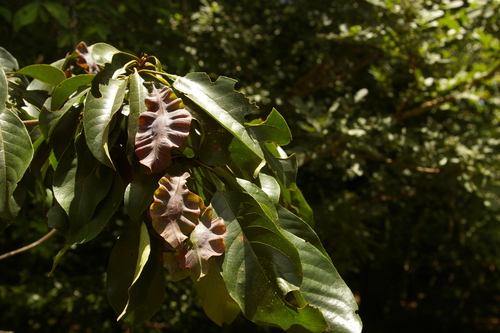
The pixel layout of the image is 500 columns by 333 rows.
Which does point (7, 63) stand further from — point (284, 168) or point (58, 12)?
point (58, 12)

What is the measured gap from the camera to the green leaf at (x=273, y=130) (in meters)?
0.92

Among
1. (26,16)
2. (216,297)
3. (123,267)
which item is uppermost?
(123,267)

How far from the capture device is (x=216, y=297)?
0.88 meters

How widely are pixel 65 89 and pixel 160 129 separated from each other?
0.91 feet

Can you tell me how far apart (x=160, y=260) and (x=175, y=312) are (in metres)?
2.49

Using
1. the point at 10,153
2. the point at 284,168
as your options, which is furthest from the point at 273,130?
the point at 10,153

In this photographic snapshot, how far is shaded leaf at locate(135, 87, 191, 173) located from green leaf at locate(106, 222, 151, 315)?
12cm

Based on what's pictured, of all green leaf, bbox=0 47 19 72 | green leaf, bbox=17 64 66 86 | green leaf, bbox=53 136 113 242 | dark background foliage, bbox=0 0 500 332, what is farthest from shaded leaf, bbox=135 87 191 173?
dark background foliage, bbox=0 0 500 332

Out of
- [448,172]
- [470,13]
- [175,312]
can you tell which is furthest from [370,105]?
[175,312]

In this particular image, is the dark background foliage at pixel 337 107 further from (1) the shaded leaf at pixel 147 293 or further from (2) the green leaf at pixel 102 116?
(1) the shaded leaf at pixel 147 293

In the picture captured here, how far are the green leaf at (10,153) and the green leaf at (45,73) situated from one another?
0.65ft

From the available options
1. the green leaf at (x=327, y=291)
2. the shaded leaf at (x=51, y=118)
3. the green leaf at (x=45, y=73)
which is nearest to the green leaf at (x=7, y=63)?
the green leaf at (x=45, y=73)

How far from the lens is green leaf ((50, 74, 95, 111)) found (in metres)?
0.94

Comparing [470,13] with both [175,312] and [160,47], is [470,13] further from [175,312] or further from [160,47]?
[175,312]
